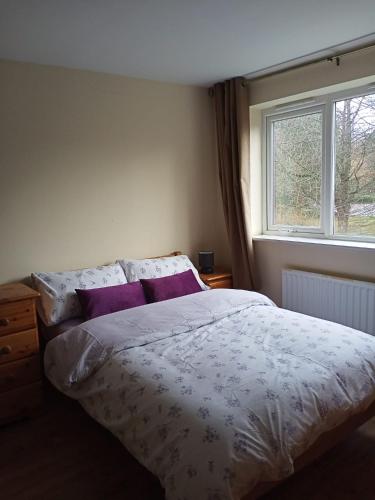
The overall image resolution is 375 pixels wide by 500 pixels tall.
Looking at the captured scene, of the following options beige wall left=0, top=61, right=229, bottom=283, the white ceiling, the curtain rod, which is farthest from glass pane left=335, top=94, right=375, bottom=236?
beige wall left=0, top=61, right=229, bottom=283

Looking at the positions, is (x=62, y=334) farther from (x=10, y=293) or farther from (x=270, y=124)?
(x=270, y=124)

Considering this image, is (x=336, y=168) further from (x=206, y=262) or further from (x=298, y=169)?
(x=206, y=262)

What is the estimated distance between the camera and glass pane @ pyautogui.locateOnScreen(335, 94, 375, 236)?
302 centimetres

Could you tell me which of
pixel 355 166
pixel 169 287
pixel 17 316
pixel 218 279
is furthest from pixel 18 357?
pixel 355 166

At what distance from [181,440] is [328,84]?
2602 mm

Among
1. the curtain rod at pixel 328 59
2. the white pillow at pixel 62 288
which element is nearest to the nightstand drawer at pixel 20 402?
the white pillow at pixel 62 288

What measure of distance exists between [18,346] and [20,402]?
347mm

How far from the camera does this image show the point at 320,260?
10.5 ft

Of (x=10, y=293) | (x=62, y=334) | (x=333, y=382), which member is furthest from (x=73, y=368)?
(x=333, y=382)

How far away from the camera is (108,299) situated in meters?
2.74

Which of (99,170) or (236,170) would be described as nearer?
(99,170)

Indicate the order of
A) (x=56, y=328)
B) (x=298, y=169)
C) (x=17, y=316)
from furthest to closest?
(x=298, y=169)
(x=56, y=328)
(x=17, y=316)

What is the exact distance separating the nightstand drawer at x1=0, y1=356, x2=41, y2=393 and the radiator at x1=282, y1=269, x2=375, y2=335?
2030 mm

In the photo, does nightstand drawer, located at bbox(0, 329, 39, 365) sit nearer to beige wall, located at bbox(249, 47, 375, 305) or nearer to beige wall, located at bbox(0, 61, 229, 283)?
beige wall, located at bbox(0, 61, 229, 283)
